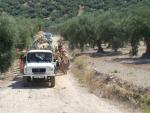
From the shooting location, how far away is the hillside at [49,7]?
138475 millimetres

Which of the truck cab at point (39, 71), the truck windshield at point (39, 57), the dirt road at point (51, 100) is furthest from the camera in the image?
the truck windshield at point (39, 57)

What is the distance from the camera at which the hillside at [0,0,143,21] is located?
454ft

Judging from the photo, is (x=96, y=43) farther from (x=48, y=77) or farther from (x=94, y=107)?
(x=94, y=107)

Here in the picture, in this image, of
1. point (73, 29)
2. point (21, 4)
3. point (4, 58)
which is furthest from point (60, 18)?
point (4, 58)

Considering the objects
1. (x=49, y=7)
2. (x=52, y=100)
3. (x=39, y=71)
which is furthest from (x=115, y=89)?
(x=49, y=7)

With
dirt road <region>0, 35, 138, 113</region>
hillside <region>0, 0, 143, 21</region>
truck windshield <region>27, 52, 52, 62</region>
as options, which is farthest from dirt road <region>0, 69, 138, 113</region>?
hillside <region>0, 0, 143, 21</region>

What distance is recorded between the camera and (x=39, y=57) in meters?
31.9

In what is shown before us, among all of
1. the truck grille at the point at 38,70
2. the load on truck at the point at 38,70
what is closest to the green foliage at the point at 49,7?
the load on truck at the point at 38,70

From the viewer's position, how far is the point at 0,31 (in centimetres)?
3734

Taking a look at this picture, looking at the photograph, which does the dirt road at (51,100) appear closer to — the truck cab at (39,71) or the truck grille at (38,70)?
the truck cab at (39,71)

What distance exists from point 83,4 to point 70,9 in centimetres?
437

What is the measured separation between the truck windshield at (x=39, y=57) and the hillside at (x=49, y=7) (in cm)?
10388

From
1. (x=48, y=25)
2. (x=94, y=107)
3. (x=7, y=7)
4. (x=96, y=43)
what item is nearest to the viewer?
(x=94, y=107)

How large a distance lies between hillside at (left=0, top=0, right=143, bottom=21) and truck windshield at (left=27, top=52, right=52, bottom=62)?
10388cm
